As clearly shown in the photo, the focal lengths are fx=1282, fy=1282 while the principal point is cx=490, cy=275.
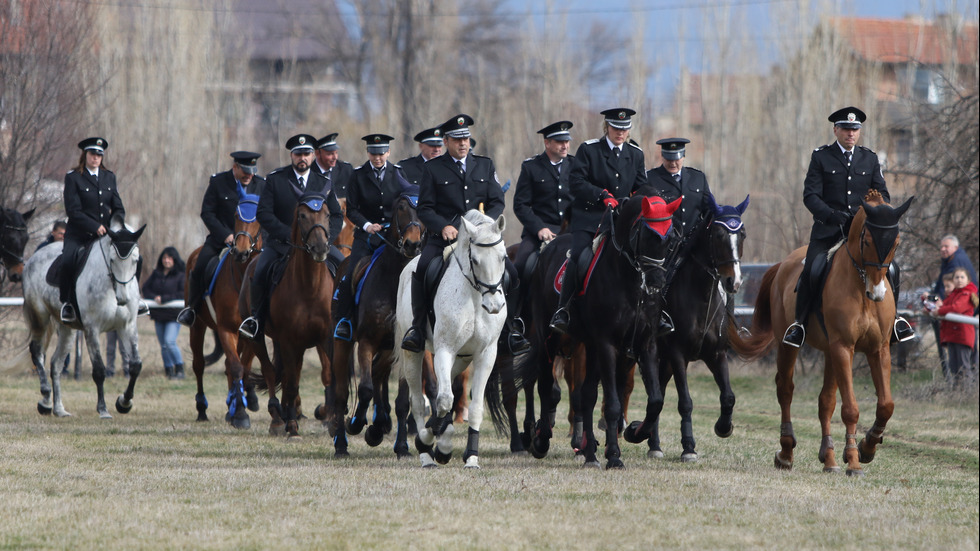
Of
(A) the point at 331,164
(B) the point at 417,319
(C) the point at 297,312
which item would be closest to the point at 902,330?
(B) the point at 417,319

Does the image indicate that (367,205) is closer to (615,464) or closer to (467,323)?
(467,323)

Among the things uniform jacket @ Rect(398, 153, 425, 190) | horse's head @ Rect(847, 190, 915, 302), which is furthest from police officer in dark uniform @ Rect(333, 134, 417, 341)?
horse's head @ Rect(847, 190, 915, 302)

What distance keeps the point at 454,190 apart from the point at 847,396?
12.1 ft

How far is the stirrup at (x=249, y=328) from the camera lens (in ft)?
41.4

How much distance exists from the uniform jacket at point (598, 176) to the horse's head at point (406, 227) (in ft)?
4.66

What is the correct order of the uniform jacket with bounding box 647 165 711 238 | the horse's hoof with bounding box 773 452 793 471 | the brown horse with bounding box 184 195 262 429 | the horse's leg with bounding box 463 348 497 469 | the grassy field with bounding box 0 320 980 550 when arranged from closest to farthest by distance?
the grassy field with bounding box 0 320 980 550, the horse's leg with bounding box 463 348 497 469, the horse's hoof with bounding box 773 452 793 471, the uniform jacket with bounding box 647 165 711 238, the brown horse with bounding box 184 195 262 429

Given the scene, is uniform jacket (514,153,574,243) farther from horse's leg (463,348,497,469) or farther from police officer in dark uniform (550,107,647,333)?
horse's leg (463,348,497,469)

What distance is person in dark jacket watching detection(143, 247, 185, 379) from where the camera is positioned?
69.1 feet

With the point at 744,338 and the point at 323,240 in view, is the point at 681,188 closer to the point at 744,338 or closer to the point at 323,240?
the point at 744,338

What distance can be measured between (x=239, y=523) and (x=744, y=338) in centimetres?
652

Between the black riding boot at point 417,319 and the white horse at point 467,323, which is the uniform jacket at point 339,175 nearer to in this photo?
the black riding boot at point 417,319

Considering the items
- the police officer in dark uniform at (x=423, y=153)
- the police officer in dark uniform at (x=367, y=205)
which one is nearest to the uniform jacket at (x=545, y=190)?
the police officer in dark uniform at (x=423, y=153)

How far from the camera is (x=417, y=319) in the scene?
410 inches

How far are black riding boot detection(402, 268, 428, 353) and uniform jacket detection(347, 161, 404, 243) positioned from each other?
1.63 metres
